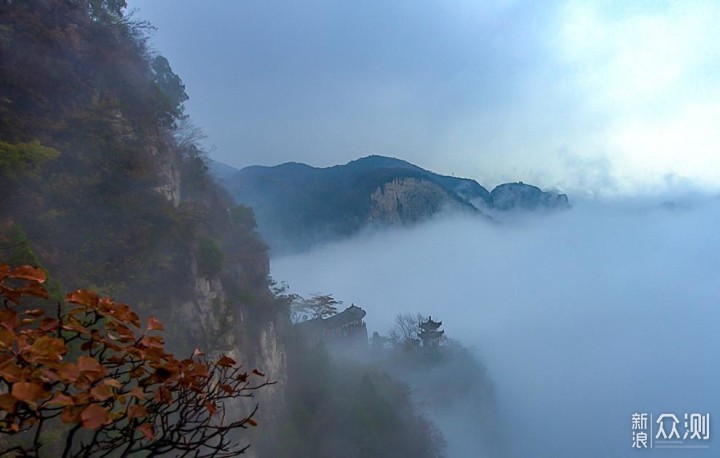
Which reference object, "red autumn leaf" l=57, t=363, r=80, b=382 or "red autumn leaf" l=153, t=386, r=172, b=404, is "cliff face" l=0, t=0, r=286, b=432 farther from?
"red autumn leaf" l=57, t=363, r=80, b=382

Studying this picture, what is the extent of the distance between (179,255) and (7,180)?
4758 mm

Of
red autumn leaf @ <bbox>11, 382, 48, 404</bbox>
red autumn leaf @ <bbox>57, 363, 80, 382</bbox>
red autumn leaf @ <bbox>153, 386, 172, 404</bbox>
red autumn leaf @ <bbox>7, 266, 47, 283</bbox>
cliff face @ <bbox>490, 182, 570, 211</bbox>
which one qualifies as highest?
cliff face @ <bbox>490, 182, 570, 211</bbox>

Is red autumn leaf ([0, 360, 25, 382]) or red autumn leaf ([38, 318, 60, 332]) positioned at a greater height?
red autumn leaf ([38, 318, 60, 332])

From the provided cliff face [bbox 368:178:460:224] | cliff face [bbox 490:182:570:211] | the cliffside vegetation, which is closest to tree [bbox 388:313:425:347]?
the cliffside vegetation

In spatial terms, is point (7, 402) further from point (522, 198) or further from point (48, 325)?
point (522, 198)

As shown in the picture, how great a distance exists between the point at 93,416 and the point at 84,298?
1.81 feet

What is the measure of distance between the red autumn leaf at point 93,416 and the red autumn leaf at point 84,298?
47cm

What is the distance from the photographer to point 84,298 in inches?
72.1

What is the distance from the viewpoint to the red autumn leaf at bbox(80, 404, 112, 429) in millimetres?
1470

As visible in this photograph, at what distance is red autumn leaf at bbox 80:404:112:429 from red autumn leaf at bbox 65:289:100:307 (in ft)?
1.54

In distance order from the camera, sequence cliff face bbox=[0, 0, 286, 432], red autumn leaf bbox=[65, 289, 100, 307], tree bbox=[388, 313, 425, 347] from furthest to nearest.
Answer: tree bbox=[388, 313, 425, 347] < cliff face bbox=[0, 0, 286, 432] < red autumn leaf bbox=[65, 289, 100, 307]

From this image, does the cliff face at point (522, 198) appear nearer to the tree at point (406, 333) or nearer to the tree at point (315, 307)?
the tree at point (406, 333)

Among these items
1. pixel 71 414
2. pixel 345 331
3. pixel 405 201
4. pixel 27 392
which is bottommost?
pixel 345 331

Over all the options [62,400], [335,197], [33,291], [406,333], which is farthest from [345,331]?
[335,197]
